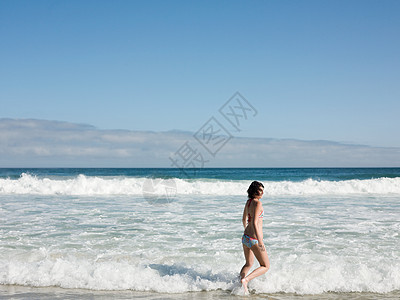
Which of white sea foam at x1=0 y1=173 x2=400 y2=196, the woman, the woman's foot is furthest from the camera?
white sea foam at x1=0 y1=173 x2=400 y2=196

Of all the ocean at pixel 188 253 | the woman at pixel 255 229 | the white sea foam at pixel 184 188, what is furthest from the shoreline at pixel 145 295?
the white sea foam at pixel 184 188

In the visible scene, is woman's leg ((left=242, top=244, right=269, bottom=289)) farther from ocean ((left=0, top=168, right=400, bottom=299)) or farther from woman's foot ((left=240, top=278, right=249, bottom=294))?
ocean ((left=0, top=168, right=400, bottom=299))

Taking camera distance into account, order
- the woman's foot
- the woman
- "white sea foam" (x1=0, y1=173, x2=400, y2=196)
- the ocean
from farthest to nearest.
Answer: "white sea foam" (x1=0, y1=173, x2=400, y2=196) < the ocean < the woman's foot < the woman

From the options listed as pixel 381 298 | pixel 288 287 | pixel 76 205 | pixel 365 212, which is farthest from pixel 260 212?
pixel 76 205

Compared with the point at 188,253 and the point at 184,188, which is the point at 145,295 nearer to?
the point at 188,253

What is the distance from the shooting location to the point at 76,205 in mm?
14945

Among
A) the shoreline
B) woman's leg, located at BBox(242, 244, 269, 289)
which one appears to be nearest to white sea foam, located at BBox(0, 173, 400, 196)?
the shoreline

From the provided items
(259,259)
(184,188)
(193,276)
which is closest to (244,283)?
(259,259)

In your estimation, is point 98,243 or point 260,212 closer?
point 260,212

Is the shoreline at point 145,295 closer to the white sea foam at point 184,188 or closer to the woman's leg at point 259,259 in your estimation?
the woman's leg at point 259,259

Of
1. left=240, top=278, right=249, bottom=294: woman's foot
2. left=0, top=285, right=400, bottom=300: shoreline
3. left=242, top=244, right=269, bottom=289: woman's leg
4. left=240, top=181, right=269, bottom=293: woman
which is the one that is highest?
left=240, top=181, right=269, bottom=293: woman

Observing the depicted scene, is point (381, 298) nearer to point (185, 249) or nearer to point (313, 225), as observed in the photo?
point (185, 249)

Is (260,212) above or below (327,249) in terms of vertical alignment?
above

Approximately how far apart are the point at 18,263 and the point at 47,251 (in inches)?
41.0
